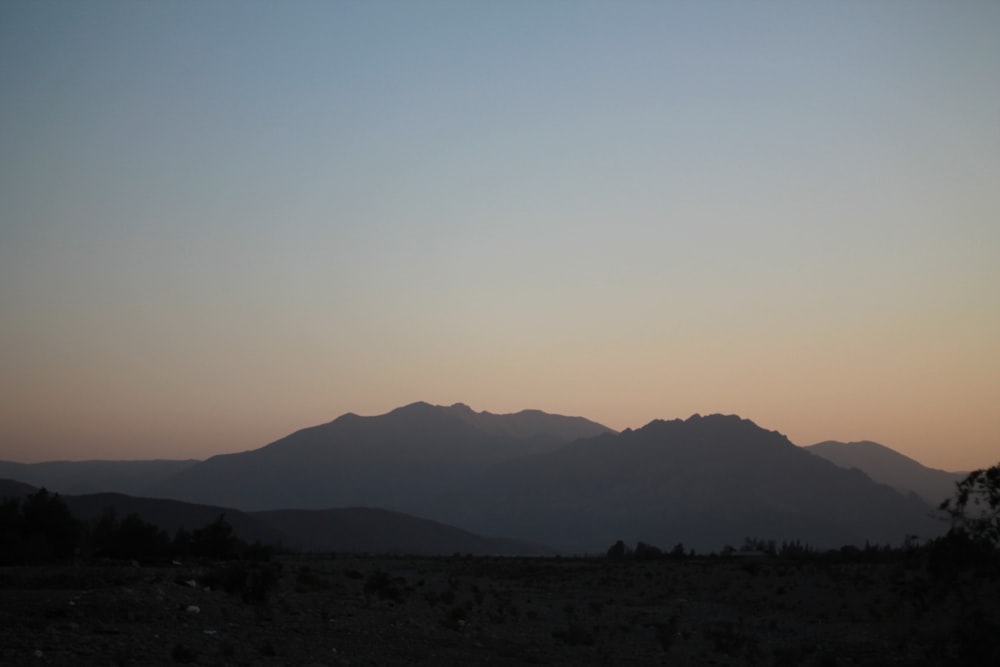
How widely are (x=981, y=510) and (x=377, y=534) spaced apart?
143081 mm

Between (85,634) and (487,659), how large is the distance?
31.6ft

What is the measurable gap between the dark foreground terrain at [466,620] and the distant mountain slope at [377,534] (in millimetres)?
105896

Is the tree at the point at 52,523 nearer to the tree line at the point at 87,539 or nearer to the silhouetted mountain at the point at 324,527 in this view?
the tree line at the point at 87,539

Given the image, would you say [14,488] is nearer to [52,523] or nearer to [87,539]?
[87,539]

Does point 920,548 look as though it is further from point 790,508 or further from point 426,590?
point 790,508

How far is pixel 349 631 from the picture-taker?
24203 millimetres

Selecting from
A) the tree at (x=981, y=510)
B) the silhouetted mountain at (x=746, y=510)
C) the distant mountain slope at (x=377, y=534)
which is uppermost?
the silhouetted mountain at (x=746, y=510)

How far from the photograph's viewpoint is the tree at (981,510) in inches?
677

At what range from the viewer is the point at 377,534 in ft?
507

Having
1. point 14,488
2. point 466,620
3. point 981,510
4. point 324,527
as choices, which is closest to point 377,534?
point 324,527

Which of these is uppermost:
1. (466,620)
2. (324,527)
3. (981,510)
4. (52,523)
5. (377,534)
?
(981,510)

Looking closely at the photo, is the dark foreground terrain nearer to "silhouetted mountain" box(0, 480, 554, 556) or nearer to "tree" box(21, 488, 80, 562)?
"tree" box(21, 488, 80, 562)

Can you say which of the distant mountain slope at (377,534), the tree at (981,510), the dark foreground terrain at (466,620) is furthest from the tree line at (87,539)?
the distant mountain slope at (377,534)

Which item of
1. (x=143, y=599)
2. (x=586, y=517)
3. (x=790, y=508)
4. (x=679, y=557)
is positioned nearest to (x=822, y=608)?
(x=143, y=599)
